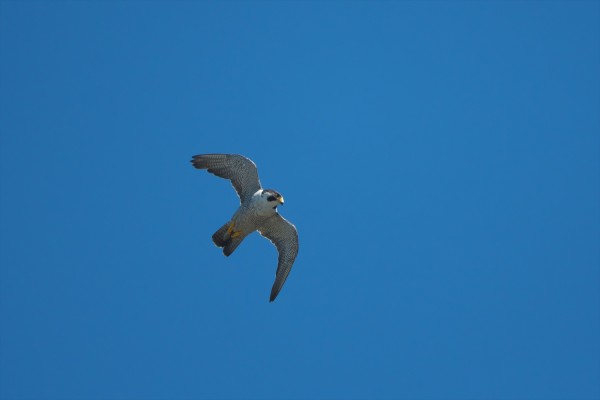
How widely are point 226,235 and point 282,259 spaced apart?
1.76 meters

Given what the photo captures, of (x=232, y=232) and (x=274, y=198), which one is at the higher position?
(x=274, y=198)

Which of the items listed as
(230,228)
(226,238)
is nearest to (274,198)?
(230,228)

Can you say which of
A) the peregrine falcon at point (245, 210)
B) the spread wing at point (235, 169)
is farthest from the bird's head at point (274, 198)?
the spread wing at point (235, 169)

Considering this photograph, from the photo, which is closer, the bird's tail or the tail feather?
the bird's tail

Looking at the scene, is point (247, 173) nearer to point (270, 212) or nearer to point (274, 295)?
point (270, 212)

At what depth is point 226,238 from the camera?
63.6 feet

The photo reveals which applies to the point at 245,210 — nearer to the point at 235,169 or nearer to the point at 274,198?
the point at 274,198

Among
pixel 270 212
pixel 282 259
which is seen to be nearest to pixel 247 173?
pixel 270 212

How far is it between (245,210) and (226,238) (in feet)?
3.09

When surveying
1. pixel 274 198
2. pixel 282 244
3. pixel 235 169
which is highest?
pixel 235 169

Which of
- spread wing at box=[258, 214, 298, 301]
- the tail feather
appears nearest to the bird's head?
spread wing at box=[258, 214, 298, 301]

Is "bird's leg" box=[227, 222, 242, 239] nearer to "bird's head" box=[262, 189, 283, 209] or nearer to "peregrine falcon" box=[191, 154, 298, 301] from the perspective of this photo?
"peregrine falcon" box=[191, 154, 298, 301]

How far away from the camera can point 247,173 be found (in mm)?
19453

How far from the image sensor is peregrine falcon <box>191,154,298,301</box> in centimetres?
1902
